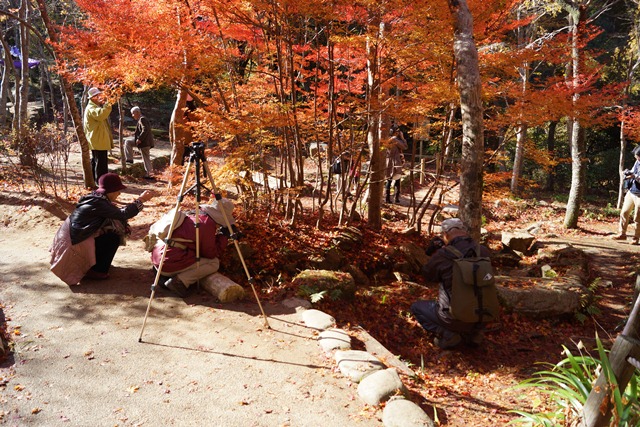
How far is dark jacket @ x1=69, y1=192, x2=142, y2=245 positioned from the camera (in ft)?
16.3

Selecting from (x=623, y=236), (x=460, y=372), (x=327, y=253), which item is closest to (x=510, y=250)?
(x=623, y=236)

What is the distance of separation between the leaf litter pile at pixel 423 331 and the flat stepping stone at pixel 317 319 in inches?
8.8

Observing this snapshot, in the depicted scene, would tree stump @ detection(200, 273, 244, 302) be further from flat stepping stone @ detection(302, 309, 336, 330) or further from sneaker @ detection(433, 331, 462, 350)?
sneaker @ detection(433, 331, 462, 350)

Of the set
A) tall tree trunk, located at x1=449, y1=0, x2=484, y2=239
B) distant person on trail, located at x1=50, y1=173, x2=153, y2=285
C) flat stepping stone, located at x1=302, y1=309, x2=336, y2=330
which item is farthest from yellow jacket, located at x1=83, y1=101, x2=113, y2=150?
Answer: tall tree trunk, located at x1=449, y1=0, x2=484, y2=239

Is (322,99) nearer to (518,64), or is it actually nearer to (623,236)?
(518,64)

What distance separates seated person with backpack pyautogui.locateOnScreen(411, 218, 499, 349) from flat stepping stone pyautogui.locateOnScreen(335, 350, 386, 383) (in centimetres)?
114

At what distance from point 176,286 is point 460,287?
3283 mm

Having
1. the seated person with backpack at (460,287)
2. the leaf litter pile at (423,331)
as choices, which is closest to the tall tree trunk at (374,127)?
the leaf litter pile at (423,331)

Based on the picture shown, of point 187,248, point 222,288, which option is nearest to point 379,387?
point 222,288

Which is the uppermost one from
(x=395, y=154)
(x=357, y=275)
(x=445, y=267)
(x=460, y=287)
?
(x=395, y=154)

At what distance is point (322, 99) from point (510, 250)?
18.2 feet

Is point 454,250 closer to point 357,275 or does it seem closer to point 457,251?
point 457,251

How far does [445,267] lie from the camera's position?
4.55 m

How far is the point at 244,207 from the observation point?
295 inches
